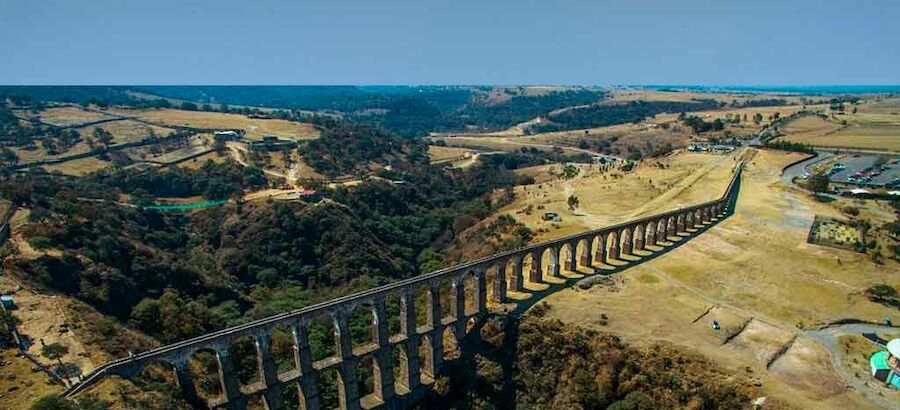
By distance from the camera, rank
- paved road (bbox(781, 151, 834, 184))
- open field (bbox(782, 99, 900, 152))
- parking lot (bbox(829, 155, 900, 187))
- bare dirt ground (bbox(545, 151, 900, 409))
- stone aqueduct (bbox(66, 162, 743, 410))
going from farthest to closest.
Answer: open field (bbox(782, 99, 900, 152)), paved road (bbox(781, 151, 834, 184)), parking lot (bbox(829, 155, 900, 187)), bare dirt ground (bbox(545, 151, 900, 409)), stone aqueduct (bbox(66, 162, 743, 410))

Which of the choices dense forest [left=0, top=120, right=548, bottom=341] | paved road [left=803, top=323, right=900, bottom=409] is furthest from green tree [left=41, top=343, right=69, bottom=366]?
paved road [left=803, top=323, right=900, bottom=409]

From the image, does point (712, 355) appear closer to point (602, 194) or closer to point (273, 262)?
point (602, 194)

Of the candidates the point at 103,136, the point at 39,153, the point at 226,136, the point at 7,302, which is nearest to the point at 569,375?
the point at 7,302

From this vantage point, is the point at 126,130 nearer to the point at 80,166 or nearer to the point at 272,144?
the point at 80,166

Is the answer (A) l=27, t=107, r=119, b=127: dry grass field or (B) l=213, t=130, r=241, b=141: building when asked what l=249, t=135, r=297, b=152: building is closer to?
(B) l=213, t=130, r=241, b=141: building

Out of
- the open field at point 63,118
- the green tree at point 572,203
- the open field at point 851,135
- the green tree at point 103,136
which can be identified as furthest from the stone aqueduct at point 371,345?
the open field at point 63,118

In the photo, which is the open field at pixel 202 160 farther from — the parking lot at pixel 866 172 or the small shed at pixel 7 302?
the parking lot at pixel 866 172
